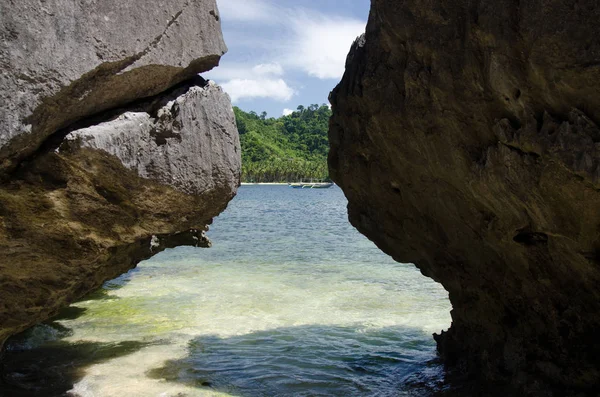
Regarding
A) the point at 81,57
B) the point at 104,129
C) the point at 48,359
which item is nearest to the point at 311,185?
the point at 48,359

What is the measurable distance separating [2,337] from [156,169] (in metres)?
2.82

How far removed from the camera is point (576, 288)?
17.7 feet

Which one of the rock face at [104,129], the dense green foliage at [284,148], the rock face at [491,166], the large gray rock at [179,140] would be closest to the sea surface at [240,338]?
the rock face at [491,166]

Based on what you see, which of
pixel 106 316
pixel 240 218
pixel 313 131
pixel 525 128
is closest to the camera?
pixel 525 128

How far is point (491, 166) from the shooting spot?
496cm

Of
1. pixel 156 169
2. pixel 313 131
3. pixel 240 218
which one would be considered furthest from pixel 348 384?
pixel 313 131

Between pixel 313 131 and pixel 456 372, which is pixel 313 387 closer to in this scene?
pixel 456 372

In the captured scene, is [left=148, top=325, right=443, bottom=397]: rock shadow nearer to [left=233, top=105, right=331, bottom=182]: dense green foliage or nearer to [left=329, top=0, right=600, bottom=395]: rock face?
[left=329, top=0, right=600, bottom=395]: rock face

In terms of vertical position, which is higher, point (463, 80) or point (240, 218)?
point (463, 80)

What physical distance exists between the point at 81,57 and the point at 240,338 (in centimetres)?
684

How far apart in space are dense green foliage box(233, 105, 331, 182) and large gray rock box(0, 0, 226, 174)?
92571mm

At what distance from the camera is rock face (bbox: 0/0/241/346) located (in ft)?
11.8

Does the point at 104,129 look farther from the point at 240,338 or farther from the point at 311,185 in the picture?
the point at 311,185

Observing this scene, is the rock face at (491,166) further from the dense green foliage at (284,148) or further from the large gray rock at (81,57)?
the dense green foliage at (284,148)
